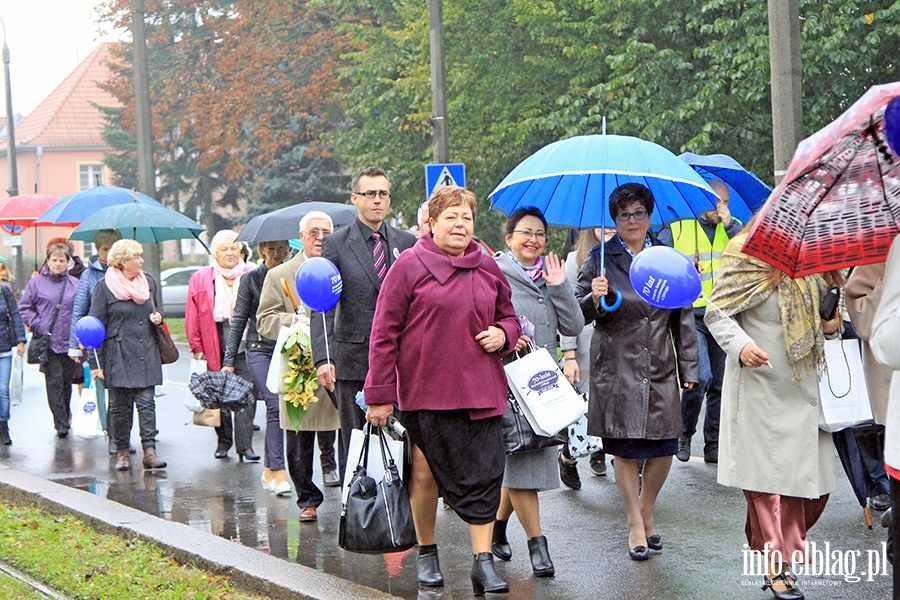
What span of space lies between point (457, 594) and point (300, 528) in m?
2.01

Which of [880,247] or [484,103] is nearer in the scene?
[880,247]

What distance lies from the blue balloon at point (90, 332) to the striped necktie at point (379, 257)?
13.1 ft

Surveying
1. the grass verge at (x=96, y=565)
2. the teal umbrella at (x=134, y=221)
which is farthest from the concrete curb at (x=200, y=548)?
the teal umbrella at (x=134, y=221)

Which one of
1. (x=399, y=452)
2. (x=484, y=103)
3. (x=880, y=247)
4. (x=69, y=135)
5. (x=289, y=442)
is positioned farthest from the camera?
(x=69, y=135)

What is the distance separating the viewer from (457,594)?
5.93 meters

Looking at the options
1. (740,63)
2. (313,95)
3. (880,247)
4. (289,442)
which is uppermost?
(313,95)

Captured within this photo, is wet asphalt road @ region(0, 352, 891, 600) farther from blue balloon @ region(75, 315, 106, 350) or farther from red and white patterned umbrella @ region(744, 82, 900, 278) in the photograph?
red and white patterned umbrella @ region(744, 82, 900, 278)

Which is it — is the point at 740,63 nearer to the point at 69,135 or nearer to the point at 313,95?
the point at 313,95

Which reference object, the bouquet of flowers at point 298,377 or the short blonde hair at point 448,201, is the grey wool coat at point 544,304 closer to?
the short blonde hair at point 448,201

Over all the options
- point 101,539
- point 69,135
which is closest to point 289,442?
point 101,539

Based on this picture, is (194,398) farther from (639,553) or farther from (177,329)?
(177,329)

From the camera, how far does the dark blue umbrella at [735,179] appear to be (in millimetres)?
7840

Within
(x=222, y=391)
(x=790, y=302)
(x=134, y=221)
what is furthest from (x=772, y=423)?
(x=134, y=221)

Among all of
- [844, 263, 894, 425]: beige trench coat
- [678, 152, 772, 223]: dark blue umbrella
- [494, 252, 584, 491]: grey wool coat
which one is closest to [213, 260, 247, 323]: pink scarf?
[678, 152, 772, 223]: dark blue umbrella
